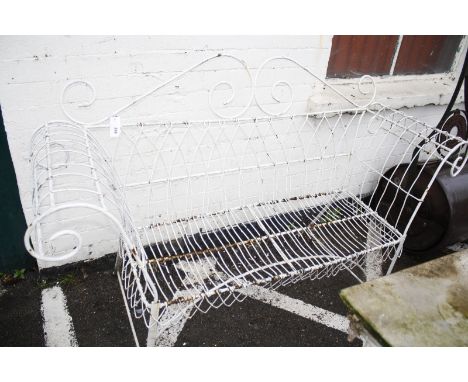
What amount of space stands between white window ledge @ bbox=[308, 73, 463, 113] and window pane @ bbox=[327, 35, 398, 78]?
0.24 ft

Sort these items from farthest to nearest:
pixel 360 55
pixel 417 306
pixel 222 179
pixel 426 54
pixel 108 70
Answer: pixel 426 54 → pixel 360 55 → pixel 222 179 → pixel 108 70 → pixel 417 306

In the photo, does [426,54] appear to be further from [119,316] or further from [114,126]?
[119,316]

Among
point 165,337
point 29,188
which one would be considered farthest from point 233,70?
point 165,337

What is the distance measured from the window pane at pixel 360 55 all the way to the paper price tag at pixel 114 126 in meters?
1.65

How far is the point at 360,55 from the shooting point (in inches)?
115

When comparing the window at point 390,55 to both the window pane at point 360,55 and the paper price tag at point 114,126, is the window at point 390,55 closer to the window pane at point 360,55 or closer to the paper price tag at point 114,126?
the window pane at point 360,55

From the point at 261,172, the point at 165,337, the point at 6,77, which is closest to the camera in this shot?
the point at 6,77

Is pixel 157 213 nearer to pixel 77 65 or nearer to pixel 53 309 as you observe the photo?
pixel 53 309

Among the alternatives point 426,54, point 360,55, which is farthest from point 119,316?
point 426,54

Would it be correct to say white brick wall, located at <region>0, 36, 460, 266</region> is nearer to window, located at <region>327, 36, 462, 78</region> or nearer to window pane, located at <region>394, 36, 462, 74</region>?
window, located at <region>327, 36, 462, 78</region>

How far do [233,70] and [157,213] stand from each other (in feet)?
3.66

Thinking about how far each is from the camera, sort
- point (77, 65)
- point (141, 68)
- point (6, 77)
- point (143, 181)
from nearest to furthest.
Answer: point (6, 77)
point (77, 65)
point (141, 68)
point (143, 181)

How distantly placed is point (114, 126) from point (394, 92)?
2259 mm

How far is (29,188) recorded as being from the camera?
2191mm
